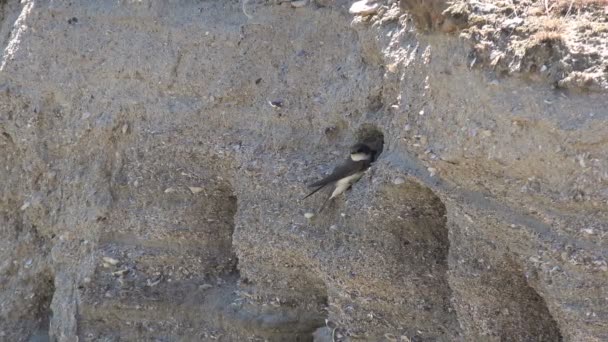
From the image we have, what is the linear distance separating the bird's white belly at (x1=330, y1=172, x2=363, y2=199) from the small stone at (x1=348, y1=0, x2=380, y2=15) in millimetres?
604

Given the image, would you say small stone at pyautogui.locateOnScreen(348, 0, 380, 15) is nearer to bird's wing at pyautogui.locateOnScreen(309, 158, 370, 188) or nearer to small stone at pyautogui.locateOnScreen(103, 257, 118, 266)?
bird's wing at pyautogui.locateOnScreen(309, 158, 370, 188)

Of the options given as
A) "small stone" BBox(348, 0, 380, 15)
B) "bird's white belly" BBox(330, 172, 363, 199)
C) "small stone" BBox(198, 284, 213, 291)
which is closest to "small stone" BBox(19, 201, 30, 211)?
"small stone" BBox(198, 284, 213, 291)

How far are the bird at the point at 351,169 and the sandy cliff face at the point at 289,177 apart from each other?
5 cm

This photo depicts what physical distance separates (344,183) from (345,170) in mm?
60

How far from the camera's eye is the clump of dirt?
9.35ft

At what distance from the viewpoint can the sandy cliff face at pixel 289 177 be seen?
291 centimetres

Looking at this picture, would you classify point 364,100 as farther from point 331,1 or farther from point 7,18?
point 7,18

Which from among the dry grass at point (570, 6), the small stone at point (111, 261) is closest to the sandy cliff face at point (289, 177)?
the small stone at point (111, 261)

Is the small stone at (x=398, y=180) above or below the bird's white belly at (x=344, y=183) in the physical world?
above

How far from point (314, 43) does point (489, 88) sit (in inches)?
42.7

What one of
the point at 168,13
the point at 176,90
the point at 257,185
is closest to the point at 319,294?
the point at 257,185

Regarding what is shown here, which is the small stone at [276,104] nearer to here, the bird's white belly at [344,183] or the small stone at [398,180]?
the bird's white belly at [344,183]

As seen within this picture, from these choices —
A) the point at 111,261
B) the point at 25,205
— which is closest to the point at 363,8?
the point at 111,261

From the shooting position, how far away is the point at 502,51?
2984 mm
